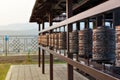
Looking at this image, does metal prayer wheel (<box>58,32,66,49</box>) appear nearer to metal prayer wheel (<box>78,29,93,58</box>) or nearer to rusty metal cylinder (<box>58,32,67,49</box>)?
rusty metal cylinder (<box>58,32,67,49</box>)

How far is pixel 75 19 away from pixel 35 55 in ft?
43.4

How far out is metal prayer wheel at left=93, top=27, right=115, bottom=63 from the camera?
101 inches

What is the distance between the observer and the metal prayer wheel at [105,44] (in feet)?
8.41

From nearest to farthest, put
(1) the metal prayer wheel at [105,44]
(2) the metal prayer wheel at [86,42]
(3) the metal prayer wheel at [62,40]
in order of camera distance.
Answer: (1) the metal prayer wheel at [105,44], (2) the metal prayer wheel at [86,42], (3) the metal prayer wheel at [62,40]

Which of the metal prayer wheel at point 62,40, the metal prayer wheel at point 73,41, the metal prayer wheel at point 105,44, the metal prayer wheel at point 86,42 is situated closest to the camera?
the metal prayer wheel at point 105,44

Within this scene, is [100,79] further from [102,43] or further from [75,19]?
[75,19]

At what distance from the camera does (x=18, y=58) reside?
16.0m

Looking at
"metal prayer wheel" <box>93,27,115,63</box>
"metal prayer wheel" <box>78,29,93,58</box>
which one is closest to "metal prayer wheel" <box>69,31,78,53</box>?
"metal prayer wheel" <box>78,29,93,58</box>

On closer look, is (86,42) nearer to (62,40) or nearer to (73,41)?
(73,41)

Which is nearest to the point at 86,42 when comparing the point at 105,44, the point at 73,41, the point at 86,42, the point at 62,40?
the point at 86,42

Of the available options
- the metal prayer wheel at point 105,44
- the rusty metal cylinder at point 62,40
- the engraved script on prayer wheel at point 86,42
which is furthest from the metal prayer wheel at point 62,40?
the metal prayer wheel at point 105,44

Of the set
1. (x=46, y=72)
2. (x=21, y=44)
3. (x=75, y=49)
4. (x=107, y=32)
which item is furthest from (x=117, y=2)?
(x=21, y=44)

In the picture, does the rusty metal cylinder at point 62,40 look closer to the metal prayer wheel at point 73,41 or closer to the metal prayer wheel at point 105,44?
the metal prayer wheel at point 73,41

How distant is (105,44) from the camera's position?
2590 millimetres
